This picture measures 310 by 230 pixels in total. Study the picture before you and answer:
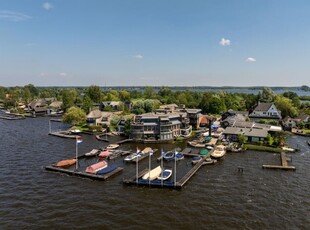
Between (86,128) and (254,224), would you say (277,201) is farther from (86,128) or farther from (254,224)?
(86,128)

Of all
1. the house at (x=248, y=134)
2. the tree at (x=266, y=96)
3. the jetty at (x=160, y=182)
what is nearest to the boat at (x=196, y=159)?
the jetty at (x=160, y=182)

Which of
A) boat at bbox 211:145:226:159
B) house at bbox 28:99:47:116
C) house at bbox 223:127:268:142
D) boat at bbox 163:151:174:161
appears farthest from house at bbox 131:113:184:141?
house at bbox 28:99:47:116

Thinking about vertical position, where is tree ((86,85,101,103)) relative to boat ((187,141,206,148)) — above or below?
above

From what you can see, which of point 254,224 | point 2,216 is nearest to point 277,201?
point 254,224

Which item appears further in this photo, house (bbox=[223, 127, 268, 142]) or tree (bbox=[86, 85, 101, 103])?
tree (bbox=[86, 85, 101, 103])

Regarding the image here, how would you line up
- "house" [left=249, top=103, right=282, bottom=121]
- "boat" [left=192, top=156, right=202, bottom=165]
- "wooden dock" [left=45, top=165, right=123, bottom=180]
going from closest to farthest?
1. "wooden dock" [left=45, top=165, right=123, bottom=180]
2. "boat" [left=192, top=156, right=202, bottom=165]
3. "house" [left=249, top=103, right=282, bottom=121]

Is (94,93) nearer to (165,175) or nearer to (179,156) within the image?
(179,156)

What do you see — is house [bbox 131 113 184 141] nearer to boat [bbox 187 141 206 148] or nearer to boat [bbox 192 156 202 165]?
boat [bbox 187 141 206 148]

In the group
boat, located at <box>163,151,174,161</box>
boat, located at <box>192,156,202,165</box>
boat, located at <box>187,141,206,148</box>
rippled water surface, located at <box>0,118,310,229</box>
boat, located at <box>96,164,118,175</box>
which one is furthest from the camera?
boat, located at <box>187,141,206,148</box>
